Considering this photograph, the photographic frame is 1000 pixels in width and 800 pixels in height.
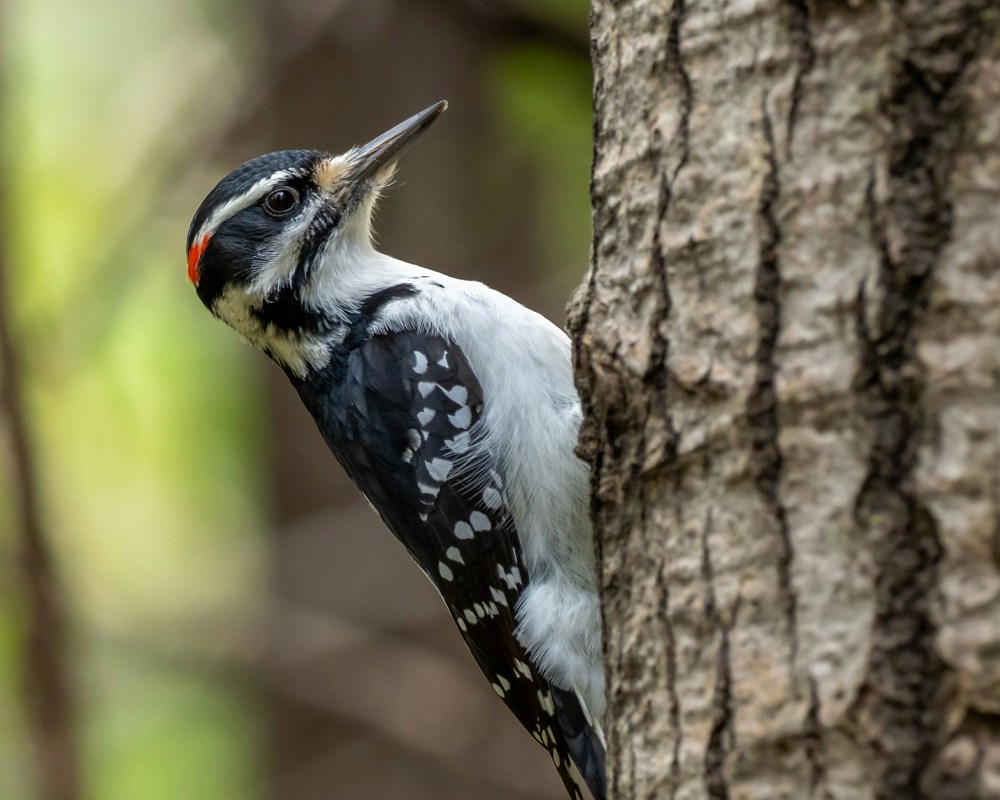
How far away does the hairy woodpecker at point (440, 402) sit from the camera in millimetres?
3355

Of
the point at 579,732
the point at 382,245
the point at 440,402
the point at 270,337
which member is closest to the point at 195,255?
the point at 270,337

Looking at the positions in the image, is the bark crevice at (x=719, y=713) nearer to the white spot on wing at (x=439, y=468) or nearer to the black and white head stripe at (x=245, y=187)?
the white spot on wing at (x=439, y=468)

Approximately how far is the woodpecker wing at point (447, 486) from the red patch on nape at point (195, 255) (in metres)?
0.67

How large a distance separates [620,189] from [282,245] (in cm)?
197

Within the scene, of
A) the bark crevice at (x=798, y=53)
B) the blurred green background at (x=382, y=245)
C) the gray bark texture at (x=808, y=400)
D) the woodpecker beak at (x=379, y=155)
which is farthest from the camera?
the blurred green background at (x=382, y=245)

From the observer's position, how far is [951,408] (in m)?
1.64

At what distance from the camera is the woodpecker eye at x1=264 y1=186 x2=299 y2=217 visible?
395 cm

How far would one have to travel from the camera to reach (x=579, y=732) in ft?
10.9

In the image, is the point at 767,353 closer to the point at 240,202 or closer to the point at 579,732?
the point at 579,732

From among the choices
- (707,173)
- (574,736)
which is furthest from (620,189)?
(574,736)

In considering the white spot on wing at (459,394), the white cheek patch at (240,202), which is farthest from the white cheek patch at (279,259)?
the white spot on wing at (459,394)

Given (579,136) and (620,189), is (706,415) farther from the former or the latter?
(579,136)

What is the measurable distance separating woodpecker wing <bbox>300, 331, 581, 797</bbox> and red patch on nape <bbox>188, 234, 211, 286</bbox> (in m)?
0.67

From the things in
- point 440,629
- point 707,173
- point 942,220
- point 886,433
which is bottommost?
point 440,629
